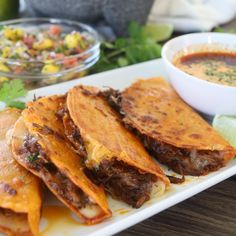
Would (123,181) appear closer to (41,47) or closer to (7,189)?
(7,189)

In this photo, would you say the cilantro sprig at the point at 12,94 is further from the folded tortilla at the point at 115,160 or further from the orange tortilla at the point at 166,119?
the orange tortilla at the point at 166,119

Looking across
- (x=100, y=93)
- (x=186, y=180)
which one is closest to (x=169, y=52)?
(x=100, y=93)

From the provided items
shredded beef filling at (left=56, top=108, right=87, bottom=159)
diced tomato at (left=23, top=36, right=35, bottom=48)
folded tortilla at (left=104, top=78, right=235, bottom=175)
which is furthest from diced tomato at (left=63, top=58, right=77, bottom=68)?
shredded beef filling at (left=56, top=108, right=87, bottom=159)

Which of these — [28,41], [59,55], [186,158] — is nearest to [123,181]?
[186,158]

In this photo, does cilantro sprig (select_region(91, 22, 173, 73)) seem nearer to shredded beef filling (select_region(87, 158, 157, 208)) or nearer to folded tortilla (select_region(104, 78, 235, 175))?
folded tortilla (select_region(104, 78, 235, 175))

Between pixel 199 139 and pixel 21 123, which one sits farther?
pixel 199 139

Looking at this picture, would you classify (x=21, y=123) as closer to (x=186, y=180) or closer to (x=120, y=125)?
(x=120, y=125)

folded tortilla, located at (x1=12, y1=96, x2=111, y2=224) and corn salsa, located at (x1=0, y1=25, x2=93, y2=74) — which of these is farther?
corn salsa, located at (x1=0, y1=25, x2=93, y2=74)
